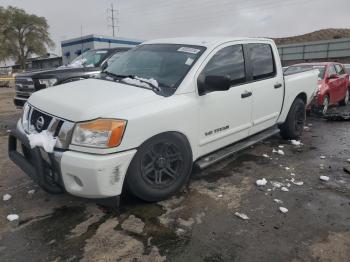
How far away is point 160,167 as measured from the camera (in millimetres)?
3625

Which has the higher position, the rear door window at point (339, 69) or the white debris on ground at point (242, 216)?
the rear door window at point (339, 69)

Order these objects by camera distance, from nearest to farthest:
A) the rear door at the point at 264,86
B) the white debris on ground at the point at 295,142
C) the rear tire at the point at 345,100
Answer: the rear door at the point at 264,86, the white debris on ground at the point at 295,142, the rear tire at the point at 345,100

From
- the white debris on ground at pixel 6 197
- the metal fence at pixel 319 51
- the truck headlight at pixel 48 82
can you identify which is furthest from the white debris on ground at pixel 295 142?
the metal fence at pixel 319 51

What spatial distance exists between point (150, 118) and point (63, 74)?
4916 mm

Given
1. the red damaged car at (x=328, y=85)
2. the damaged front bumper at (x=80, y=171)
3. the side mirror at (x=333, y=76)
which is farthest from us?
the side mirror at (x=333, y=76)

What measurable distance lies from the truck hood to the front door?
29.7 inches

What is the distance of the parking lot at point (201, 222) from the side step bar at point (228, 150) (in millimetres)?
326

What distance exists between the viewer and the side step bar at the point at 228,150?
163 inches

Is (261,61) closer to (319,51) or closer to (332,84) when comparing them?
(332,84)

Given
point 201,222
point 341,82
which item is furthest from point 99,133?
point 341,82

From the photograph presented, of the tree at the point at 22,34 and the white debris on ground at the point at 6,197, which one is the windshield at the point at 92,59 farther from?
the tree at the point at 22,34

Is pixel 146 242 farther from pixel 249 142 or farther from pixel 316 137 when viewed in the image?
pixel 316 137

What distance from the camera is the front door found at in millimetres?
4074

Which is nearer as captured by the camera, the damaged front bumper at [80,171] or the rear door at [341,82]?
the damaged front bumper at [80,171]
